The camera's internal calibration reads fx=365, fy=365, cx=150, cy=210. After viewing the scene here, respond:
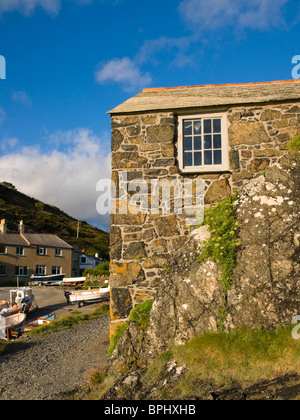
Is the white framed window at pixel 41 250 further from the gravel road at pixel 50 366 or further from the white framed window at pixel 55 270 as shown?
the gravel road at pixel 50 366

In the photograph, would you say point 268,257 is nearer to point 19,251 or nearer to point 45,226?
point 19,251

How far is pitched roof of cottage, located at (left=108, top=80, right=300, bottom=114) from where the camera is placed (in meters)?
10.0

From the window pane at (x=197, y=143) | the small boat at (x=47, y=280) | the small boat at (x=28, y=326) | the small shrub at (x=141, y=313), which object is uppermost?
the window pane at (x=197, y=143)

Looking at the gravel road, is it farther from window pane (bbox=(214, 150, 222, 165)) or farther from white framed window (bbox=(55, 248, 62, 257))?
white framed window (bbox=(55, 248, 62, 257))

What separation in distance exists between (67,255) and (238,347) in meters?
49.4

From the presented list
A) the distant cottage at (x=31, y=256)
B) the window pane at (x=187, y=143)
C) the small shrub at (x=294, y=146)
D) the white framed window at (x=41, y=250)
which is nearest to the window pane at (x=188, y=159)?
the window pane at (x=187, y=143)

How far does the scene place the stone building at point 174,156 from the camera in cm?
962

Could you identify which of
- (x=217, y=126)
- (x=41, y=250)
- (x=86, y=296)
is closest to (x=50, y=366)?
(x=217, y=126)

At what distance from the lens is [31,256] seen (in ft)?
163

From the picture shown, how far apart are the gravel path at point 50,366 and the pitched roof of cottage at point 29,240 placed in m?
36.6

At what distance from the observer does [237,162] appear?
984 centimetres

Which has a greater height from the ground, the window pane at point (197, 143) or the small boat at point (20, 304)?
the window pane at point (197, 143)
